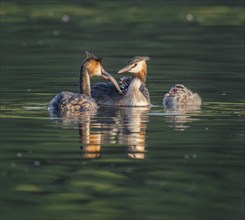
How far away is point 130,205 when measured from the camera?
10.1 m

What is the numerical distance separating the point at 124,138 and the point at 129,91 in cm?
384

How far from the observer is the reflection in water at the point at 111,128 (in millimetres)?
12695

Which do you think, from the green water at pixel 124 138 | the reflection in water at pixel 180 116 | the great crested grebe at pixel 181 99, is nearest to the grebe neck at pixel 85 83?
the green water at pixel 124 138

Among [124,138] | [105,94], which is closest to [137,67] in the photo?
[105,94]

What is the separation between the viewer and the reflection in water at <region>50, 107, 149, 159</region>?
41.7 feet

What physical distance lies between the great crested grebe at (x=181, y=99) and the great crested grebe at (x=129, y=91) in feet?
1.17

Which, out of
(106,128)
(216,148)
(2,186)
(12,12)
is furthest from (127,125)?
(12,12)

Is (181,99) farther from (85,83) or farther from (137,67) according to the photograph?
(85,83)

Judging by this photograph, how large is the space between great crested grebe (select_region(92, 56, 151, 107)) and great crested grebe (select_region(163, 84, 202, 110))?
0.36 meters

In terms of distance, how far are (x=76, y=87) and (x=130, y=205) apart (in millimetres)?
8784

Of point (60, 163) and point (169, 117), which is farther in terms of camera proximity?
point (169, 117)

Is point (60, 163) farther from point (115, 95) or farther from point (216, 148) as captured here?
point (115, 95)

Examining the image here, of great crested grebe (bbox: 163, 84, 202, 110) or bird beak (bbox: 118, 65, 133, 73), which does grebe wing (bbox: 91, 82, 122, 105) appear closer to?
bird beak (bbox: 118, 65, 133, 73)

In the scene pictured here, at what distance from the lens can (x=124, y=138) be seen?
1343cm
